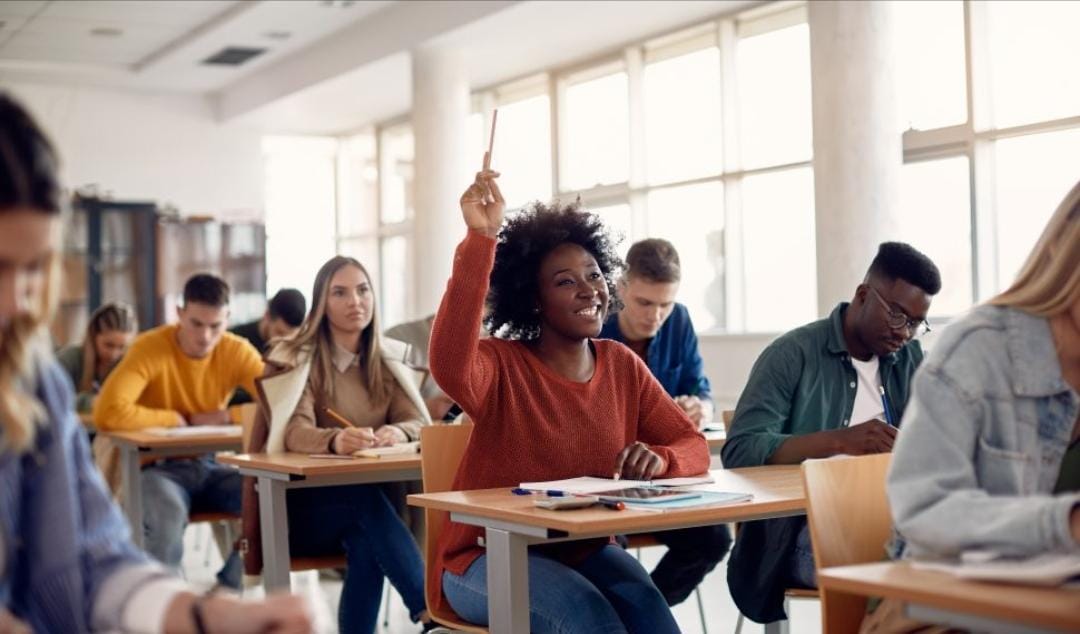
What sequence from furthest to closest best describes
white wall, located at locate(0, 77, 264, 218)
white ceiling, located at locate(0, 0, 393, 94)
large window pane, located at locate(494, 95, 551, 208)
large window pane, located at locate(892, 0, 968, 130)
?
white wall, located at locate(0, 77, 264, 218) < large window pane, located at locate(494, 95, 551, 208) < white ceiling, located at locate(0, 0, 393, 94) < large window pane, located at locate(892, 0, 968, 130)

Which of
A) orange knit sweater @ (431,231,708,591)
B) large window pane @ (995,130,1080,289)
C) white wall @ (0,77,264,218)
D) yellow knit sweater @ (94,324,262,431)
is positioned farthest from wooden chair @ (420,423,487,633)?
white wall @ (0,77,264,218)

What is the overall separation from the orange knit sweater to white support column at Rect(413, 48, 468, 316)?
6447 millimetres

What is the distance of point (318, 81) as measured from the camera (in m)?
10.6

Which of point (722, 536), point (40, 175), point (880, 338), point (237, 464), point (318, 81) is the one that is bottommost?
point (722, 536)

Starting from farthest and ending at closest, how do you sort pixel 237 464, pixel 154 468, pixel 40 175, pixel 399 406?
1. pixel 154 468
2. pixel 399 406
3. pixel 237 464
4. pixel 40 175

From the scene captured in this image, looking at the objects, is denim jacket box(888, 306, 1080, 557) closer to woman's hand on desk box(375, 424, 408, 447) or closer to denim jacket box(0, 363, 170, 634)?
denim jacket box(0, 363, 170, 634)

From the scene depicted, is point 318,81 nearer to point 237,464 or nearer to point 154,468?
point 154,468

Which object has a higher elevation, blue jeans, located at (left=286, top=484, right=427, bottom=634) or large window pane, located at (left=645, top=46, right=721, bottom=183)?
large window pane, located at (left=645, top=46, right=721, bottom=183)

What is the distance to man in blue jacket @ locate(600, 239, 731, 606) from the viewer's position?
4.03 m

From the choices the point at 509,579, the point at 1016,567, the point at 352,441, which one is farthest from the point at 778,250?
the point at 1016,567

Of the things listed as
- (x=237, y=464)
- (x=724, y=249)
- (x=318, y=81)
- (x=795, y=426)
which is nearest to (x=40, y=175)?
(x=795, y=426)

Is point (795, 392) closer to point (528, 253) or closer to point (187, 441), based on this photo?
point (528, 253)

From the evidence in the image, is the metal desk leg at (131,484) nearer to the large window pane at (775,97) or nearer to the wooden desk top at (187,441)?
the wooden desk top at (187,441)

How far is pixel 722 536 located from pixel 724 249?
4879 mm
